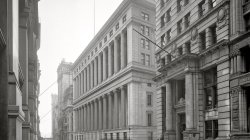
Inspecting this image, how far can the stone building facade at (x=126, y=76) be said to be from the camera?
58969mm

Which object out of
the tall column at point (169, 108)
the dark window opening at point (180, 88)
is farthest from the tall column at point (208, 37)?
the tall column at point (169, 108)

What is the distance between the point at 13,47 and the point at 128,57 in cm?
5216

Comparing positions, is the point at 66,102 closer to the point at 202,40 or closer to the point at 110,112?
the point at 110,112

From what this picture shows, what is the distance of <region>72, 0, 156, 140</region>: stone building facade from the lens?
5897 centimetres

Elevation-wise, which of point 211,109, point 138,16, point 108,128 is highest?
point 138,16

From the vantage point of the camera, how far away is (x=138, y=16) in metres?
60.0

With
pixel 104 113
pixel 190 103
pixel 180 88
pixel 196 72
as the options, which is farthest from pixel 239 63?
pixel 104 113

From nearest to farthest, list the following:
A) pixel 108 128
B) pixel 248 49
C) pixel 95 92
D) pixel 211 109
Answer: pixel 248 49 → pixel 211 109 → pixel 108 128 → pixel 95 92

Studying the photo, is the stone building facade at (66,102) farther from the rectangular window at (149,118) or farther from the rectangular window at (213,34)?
the rectangular window at (213,34)

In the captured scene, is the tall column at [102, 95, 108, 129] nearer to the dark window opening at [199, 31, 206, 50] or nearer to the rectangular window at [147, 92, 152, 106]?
the rectangular window at [147, 92, 152, 106]

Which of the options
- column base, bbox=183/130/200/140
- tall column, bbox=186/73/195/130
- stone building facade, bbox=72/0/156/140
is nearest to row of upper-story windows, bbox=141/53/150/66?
stone building facade, bbox=72/0/156/140

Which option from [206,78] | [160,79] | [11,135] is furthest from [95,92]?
[11,135]

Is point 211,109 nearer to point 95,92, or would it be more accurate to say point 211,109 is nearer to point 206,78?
point 206,78

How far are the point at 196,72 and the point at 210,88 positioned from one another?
2376 millimetres
